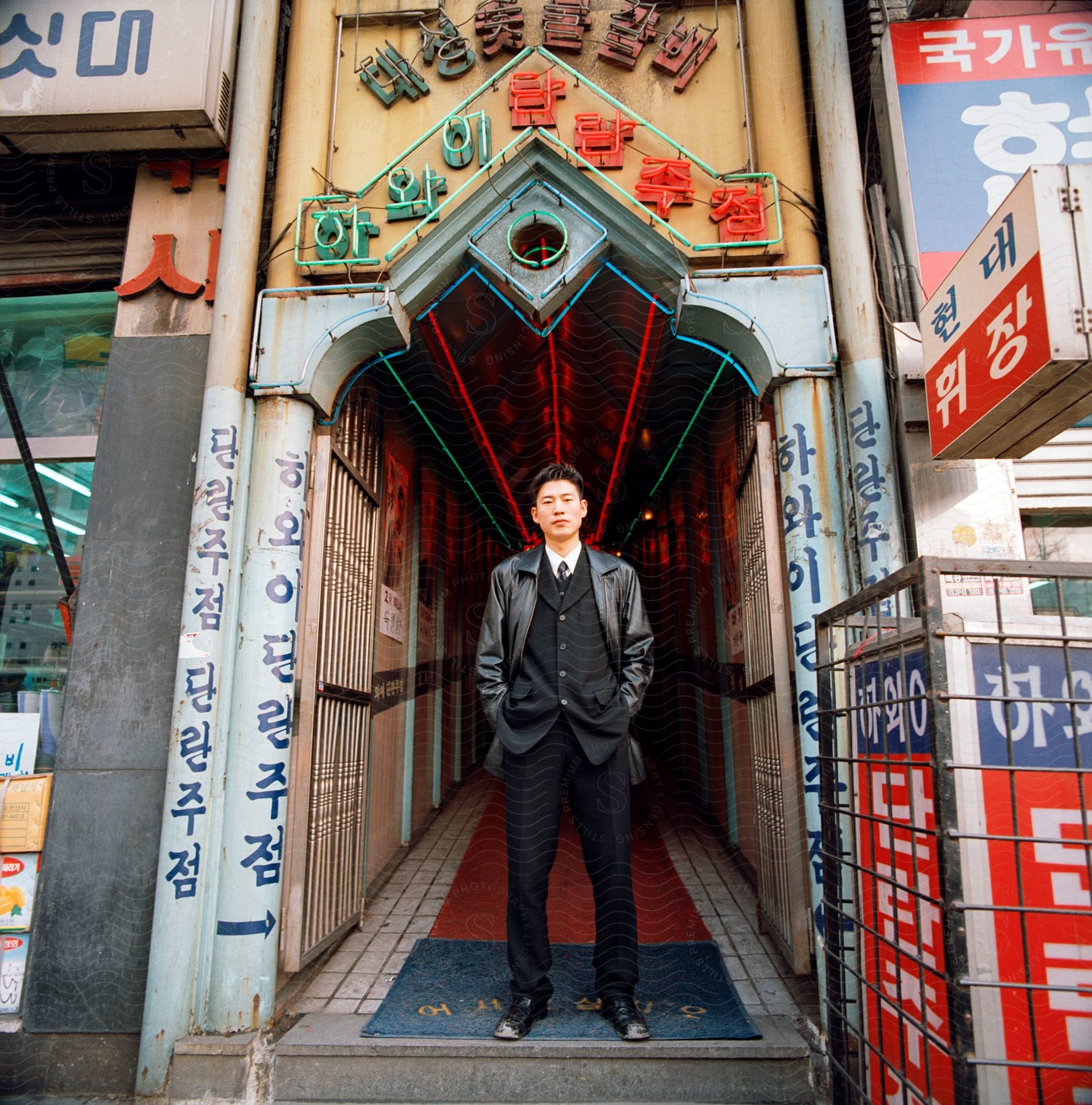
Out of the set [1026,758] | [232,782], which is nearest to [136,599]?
[232,782]

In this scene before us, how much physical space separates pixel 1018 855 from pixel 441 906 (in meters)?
3.18

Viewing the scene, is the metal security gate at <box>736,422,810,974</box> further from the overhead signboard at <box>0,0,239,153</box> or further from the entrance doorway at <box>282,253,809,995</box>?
the overhead signboard at <box>0,0,239,153</box>

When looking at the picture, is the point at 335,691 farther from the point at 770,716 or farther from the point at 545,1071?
the point at 770,716

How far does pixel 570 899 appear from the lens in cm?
429

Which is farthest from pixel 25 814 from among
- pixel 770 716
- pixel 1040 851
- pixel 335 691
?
pixel 1040 851

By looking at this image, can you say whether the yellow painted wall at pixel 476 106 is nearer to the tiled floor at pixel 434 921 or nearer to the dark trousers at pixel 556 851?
the dark trousers at pixel 556 851

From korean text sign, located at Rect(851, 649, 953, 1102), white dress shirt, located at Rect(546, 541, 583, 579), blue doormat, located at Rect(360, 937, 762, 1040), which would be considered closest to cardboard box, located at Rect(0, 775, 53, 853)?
blue doormat, located at Rect(360, 937, 762, 1040)

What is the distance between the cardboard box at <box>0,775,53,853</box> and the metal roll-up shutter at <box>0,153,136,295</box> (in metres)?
2.56

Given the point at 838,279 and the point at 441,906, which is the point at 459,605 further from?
the point at 838,279

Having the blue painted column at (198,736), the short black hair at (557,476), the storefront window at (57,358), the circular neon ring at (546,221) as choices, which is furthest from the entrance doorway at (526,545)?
the storefront window at (57,358)

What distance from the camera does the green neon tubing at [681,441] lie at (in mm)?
4496

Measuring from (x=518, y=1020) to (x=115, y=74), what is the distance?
4.57m

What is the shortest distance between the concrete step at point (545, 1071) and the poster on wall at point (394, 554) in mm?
2546

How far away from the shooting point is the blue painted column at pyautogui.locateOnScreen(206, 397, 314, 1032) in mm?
2928
